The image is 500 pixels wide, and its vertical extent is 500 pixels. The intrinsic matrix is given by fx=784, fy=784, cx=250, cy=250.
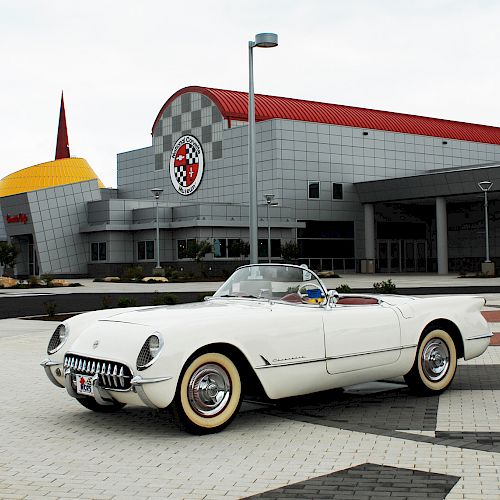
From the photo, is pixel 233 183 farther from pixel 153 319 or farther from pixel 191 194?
pixel 153 319

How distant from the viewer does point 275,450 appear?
5.77 m

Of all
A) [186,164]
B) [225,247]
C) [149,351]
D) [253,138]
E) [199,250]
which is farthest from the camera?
[186,164]

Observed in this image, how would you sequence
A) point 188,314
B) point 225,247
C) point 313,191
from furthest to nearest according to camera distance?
point 313,191, point 225,247, point 188,314

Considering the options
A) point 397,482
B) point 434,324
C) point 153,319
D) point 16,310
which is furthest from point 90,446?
point 16,310

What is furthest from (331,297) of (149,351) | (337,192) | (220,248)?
Answer: (337,192)

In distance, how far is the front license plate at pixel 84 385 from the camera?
635cm

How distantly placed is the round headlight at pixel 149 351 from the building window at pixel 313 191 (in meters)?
48.4

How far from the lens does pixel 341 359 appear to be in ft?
22.9

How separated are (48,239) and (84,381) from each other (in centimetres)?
4727

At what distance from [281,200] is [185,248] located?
30.4 ft

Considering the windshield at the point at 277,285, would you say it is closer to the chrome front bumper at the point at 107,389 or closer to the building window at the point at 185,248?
the chrome front bumper at the point at 107,389

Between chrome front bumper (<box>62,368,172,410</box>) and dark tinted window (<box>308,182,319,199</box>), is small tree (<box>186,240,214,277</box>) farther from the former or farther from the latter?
chrome front bumper (<box>62,368,172,410</box>)

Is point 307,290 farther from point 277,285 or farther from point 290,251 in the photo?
point 290,251

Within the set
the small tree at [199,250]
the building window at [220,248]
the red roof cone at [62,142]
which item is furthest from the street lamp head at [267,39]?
the red roof cone at [62,142]
